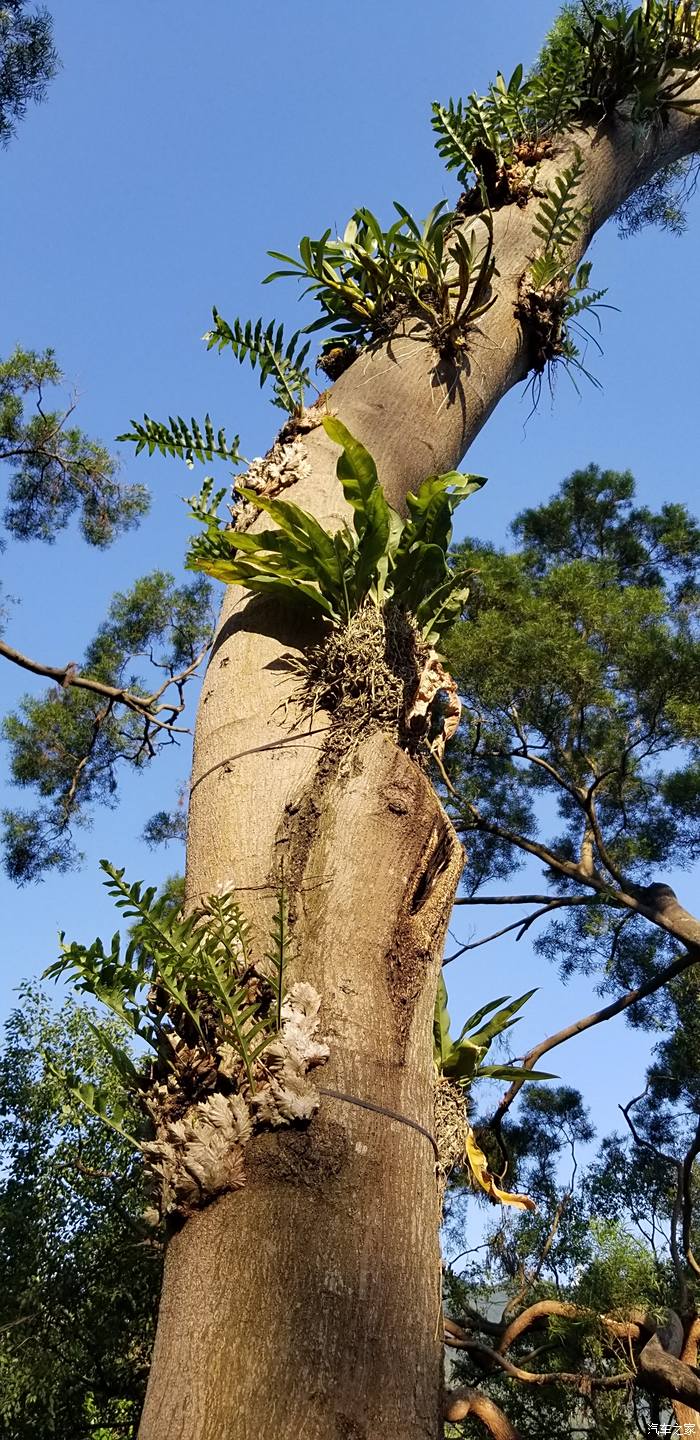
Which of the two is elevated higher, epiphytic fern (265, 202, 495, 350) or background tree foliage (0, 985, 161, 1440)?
epiphytic fern (265, 202, 495, 350)

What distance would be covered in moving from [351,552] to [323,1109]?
1028mm

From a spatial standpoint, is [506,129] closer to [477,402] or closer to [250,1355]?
[477,402]

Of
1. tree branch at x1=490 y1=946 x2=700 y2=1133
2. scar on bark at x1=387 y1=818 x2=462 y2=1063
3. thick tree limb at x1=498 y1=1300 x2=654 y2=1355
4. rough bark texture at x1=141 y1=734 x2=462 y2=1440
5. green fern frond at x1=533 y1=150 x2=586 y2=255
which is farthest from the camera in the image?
tree branch at x1=490 y1=946 x2=700 y2=1133

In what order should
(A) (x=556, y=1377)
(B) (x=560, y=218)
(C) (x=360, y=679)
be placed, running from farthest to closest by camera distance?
(A) (x=556, y=1377) < (B) (x=560, y=218) < (C) (x=360, y=679)

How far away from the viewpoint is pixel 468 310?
8.15 ft

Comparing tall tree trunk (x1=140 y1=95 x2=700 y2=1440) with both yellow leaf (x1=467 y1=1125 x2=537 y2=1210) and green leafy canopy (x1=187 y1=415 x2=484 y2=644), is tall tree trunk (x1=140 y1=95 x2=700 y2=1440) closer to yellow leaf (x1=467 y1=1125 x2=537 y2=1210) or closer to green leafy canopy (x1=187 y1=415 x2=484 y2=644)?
green leafy canopy (x1=187 y1=415 x2=484 y2=644)

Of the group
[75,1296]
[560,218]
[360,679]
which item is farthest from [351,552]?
A: [75,1296]

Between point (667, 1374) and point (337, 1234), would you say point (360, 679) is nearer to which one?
point (337, 1234)

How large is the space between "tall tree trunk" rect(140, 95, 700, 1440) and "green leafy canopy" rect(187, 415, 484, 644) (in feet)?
0.29

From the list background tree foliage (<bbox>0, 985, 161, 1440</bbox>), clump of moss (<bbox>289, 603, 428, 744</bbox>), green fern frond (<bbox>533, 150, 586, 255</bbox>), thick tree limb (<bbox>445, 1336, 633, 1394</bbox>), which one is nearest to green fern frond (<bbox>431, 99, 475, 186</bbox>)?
green fern frond (<bbox>533, 150, 586, 255</bbox>)

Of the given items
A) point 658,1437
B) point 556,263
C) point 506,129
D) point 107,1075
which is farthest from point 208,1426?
point 658,1437

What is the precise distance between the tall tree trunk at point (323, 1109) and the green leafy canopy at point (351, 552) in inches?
3.4

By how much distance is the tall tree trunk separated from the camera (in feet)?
3.67

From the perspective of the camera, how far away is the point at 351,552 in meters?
1.96
